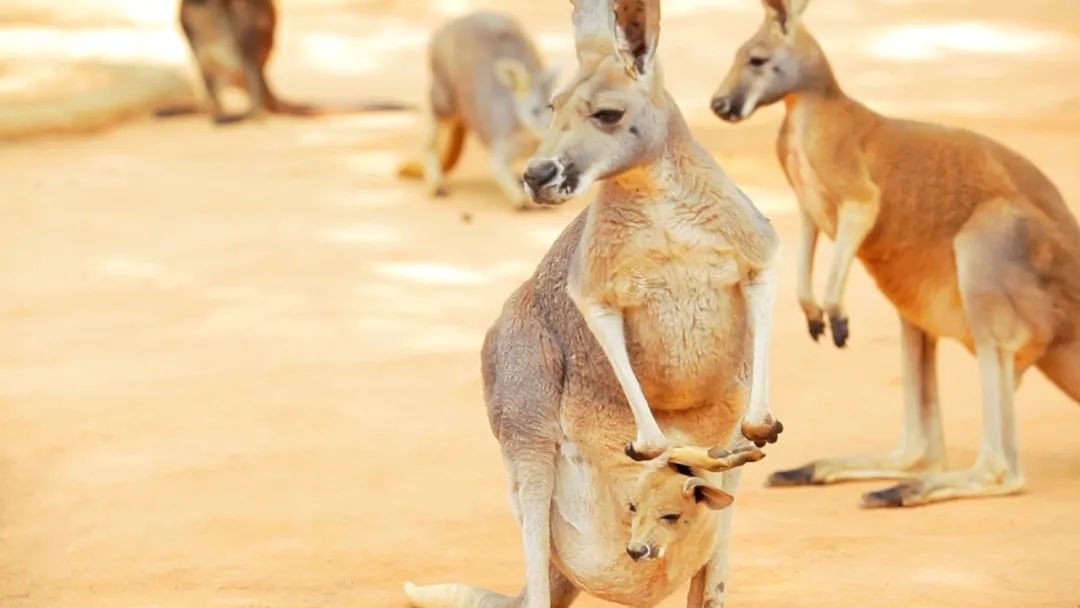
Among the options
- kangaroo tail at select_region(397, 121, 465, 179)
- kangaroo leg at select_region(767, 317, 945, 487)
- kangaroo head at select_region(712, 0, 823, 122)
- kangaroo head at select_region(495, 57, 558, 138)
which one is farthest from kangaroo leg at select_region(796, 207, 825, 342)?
kangaroo tail at select_region(397, 121, 465, 179)

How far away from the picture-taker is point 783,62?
5.73 m

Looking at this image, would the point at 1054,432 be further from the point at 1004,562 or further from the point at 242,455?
the point at 242,455

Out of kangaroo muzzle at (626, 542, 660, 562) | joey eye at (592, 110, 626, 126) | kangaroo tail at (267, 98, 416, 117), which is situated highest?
joey eye at (592, 110, 626, 126)

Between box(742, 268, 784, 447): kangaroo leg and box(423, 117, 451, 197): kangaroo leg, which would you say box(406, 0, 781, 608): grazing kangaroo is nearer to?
box(742, 268, 784, 447): kangaroo leg

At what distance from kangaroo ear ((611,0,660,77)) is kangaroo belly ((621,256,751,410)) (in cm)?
40

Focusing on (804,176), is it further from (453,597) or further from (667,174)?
(667,174)

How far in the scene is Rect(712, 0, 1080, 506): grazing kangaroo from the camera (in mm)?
5445

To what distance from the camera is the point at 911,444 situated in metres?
5.83

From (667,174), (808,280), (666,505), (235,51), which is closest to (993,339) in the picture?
→ (808,280)

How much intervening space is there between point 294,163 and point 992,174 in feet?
20.5

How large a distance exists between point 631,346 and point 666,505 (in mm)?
337

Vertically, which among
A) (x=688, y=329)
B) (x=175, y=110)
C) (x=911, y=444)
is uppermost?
(x=688, y=329)

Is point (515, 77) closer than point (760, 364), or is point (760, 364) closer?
point (760, 364)

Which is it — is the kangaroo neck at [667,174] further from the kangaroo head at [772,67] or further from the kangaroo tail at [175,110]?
the kangaroo tail at [175,110]
